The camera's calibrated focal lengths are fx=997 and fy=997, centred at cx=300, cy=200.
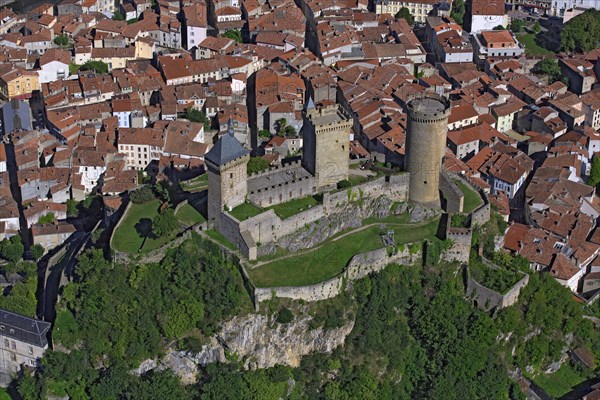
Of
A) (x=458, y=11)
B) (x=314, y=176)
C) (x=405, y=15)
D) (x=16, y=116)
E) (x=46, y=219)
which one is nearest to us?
(x=314, y=176)

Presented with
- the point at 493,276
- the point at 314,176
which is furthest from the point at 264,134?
the point at 493,276

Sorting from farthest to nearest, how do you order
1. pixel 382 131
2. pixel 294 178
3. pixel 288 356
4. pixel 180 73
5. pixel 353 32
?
pixel 353 32 → pixel 180 73 → pixel 382 131 → pixel 294 178 → pixel 288 356

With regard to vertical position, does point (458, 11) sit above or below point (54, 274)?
above

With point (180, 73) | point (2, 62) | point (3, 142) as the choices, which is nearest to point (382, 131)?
point (180, 73)

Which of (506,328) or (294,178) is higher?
(294,178)

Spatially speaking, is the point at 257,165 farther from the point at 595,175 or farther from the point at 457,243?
the point at 595,175

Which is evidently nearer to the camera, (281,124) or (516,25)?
(281,124)

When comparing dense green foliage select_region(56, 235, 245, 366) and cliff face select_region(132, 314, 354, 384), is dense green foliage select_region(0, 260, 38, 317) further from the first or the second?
cliff face select_region(132, 314, 354, 384)

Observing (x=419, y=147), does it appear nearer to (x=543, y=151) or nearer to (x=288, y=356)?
(x=288, y=356)
